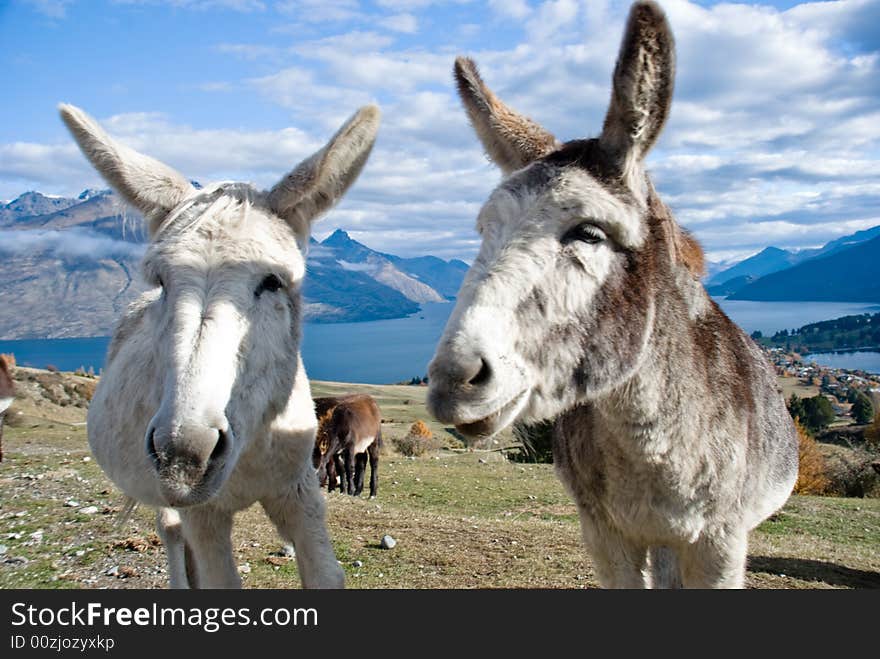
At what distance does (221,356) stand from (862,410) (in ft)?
191

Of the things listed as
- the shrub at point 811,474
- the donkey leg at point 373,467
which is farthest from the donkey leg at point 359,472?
the shrub at point 811,474

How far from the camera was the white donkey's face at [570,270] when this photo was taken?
244 centimetres

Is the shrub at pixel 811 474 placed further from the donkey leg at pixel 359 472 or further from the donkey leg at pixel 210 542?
the donkey leg at pixel 210 542

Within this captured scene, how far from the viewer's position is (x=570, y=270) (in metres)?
2.75

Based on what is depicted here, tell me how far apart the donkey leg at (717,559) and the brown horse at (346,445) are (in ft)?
45.4

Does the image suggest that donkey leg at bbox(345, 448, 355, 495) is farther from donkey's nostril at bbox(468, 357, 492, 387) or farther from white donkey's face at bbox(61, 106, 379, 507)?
donkey's nostril at bbox(468, 357, 492, 387)

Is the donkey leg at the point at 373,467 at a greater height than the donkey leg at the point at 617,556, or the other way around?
the donkey leg at the point at 617,556

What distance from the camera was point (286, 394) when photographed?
3932 millimetres

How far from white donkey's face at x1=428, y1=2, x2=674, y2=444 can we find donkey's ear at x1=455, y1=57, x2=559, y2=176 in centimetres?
28

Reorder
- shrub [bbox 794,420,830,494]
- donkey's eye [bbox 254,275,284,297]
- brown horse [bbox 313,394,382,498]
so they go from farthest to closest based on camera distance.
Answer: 1. shrub [bbox 794,420,830,494]
2. brown horse [bbox 313,394,382,498]
3. donkey's eye [bbox 254,275,284,297]

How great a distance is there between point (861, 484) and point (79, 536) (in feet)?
84.3

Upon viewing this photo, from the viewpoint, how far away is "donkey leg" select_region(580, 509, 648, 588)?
11.9ft

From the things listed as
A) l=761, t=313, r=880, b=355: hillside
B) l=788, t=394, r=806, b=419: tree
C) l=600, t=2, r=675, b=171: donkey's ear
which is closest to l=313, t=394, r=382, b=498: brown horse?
l=600, t=2, r=675, b=171: donkey's ear

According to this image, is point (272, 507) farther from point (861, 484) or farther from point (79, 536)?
point (861, 484)
